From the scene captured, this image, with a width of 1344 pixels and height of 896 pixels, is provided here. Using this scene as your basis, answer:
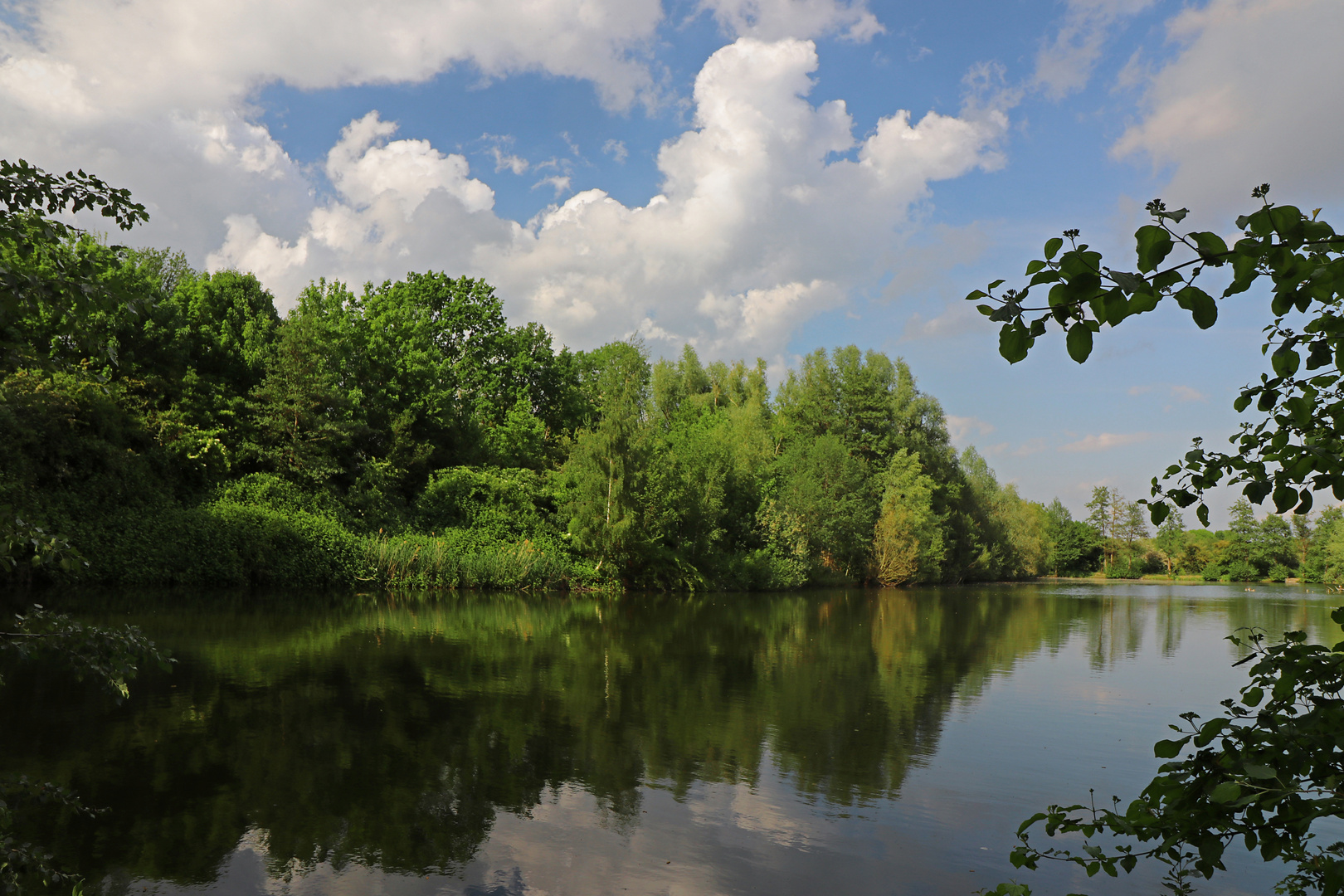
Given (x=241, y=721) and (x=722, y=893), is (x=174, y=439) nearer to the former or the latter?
(x=241, y=721)

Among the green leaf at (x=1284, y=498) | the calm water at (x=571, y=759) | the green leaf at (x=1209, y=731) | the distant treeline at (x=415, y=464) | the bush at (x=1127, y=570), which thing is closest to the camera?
the green leaf at (x=1209, y=731)

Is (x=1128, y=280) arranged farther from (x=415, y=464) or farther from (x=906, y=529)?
(x=906, y=529)

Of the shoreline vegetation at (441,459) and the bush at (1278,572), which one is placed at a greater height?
the shoreline vegetation at (441,459)

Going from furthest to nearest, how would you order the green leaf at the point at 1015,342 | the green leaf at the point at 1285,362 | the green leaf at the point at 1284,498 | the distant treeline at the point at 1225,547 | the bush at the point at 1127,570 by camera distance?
1. the bush at the point at 1127,570
2. the distant treeline at the point at 1225,547
3. the green leaf at the point at 1284,498
4. the green leaf at the point at 1285,362
5. the green leaf at the point at 1015,342

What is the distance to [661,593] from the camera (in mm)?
32656

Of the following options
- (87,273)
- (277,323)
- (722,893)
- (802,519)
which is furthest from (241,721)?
(802,519)

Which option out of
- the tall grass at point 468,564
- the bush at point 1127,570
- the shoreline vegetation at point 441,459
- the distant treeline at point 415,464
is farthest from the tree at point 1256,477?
the bush at point 1127,570

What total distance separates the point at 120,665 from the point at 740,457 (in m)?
41.7

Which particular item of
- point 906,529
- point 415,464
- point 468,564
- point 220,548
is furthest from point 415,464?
point 906,529

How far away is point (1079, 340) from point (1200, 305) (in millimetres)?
227

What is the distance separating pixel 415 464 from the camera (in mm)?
34344

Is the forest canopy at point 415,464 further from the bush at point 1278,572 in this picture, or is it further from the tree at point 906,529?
the bush at point 1278,572

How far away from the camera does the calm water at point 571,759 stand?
17.6 feet

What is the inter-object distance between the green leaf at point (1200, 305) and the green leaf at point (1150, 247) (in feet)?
0.33
